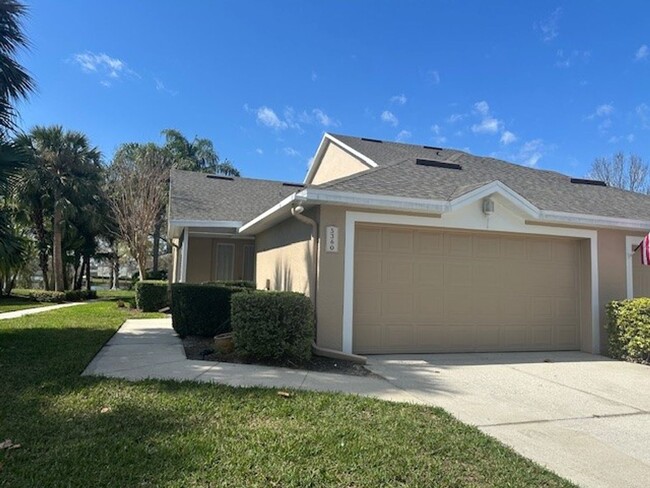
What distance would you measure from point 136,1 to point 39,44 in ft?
7.94

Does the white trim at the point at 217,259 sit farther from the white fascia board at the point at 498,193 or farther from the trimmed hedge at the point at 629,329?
the trimmed hedge at the point at 629,329

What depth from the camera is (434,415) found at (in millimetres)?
4684

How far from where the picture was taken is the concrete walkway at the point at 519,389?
13.0 ft

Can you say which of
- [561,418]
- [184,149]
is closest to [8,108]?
[561,418]

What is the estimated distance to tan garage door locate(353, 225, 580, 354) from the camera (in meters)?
8.27

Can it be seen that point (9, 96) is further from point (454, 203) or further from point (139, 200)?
point (139, 200)

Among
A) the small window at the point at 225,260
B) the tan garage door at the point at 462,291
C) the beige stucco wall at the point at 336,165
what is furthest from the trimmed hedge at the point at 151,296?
the tan garage door at the point at 462,291

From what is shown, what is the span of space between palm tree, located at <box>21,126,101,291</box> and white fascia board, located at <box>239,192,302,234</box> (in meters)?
15.9

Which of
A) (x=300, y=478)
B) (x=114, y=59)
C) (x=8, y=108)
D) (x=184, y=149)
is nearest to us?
(x=300, y=478)

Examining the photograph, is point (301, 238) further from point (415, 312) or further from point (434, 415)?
point (434, 415)

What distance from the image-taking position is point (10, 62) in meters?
8.91

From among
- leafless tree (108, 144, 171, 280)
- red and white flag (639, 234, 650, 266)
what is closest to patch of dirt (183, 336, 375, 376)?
red and white flag (639, 234, 650, 266)

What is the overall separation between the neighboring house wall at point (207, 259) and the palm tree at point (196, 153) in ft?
63.1

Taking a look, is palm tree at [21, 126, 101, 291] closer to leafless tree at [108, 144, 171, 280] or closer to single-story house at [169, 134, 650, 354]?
leafless tree at [108, 144, 171, 280]
